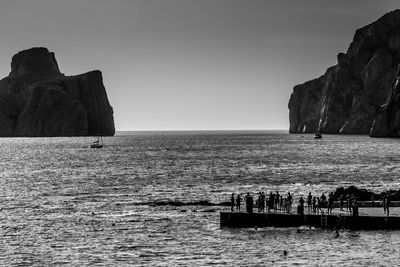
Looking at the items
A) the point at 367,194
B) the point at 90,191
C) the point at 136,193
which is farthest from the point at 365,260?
the point at 90,191

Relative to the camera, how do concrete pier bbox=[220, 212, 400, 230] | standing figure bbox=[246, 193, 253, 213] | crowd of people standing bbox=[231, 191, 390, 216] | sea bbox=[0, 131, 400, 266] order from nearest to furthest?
1. sea bbox=[0, 131, 400, 266]
2. concrete pier bbox=[220, 212, 400, 230]
3. crowd of people standing bbox=[231, 191, 390, 216]
4. standing figure bbox=[246, 193, 253, 213]

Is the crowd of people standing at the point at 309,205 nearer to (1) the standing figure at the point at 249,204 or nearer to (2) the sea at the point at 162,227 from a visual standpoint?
(1) the standing figure at the point at 249,204

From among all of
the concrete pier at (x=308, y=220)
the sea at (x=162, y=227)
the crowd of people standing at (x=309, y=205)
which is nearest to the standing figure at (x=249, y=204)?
the crowd of people standing at (x=309, y=205)

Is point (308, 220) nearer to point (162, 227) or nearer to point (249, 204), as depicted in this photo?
point (249, 204)

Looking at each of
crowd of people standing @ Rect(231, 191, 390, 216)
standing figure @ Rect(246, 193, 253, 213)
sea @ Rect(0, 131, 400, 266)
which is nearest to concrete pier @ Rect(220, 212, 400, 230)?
standing figure @ Rect(246, 193, 253, 213)

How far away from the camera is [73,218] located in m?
67.2

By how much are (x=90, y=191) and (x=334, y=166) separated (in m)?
62.4

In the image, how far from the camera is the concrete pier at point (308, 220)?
5562 cm

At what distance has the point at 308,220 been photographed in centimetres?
5759

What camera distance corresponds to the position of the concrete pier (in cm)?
5562

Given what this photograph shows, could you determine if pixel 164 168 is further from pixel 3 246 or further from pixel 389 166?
pixel 3 246

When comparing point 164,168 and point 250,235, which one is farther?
point 164,168

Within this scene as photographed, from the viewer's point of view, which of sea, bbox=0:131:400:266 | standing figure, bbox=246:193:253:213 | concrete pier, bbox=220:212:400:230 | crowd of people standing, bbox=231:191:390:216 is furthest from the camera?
standing figure, bbox=246:193:253:213

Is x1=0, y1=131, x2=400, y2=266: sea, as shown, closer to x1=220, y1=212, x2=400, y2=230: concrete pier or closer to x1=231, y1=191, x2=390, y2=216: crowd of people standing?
x1=220, y1=212, x2=400, y2=230: concrete pier
